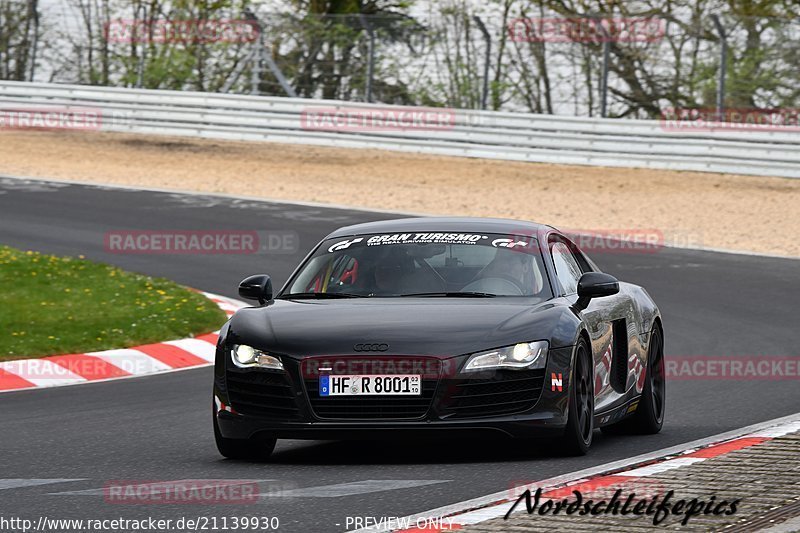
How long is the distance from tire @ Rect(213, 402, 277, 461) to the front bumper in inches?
11.8

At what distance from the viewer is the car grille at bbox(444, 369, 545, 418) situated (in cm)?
766

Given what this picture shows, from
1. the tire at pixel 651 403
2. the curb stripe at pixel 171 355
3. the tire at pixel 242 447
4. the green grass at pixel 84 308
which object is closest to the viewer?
the tire at pixel 242 447

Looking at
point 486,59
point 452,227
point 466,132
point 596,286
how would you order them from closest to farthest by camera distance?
1. point 596,286
2. point 452,227
3. point 466,132
4. point 486,59

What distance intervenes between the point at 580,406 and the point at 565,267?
1.35 metres

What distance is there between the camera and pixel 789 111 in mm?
27047

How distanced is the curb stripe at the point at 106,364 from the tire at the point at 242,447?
3.85 m

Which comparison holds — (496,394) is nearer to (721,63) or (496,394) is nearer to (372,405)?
(372,405)

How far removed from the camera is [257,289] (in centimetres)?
886

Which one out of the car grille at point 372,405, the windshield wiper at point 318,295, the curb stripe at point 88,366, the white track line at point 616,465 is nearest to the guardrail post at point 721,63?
the curb stripe at point 88,366

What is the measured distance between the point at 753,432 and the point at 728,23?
781 inches

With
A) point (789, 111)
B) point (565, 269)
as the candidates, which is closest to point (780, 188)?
point (789, 111)

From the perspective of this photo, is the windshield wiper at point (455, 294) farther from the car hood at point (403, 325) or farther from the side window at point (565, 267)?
the side window at point (565, 267)

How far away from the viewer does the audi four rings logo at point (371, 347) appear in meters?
7.66

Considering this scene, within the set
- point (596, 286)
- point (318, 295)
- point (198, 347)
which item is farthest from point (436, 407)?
point (198, 347)
